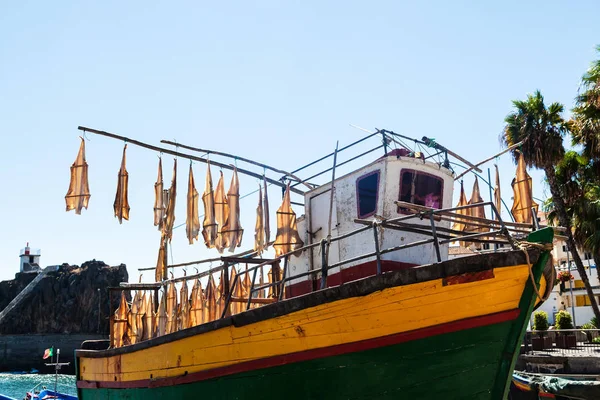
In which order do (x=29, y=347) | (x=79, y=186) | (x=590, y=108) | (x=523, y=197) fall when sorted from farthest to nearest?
(x=29, y=347) < (x=590, y=108) < (x=79, y=186) < (x=523, y=197)

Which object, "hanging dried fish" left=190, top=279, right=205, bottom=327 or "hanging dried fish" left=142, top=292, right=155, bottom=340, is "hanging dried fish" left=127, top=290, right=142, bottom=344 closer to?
"hanging dried fish" left=142, top=292, right=155, bottom=340

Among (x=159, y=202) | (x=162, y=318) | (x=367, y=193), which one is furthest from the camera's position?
(x=162, y=318)

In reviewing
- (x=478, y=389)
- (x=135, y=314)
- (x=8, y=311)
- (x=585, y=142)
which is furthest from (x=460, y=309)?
(x=8, y=311)

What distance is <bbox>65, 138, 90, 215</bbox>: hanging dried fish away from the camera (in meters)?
13.1

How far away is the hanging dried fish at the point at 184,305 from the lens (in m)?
14.0

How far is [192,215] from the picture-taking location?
44.3ft

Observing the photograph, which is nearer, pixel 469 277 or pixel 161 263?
pixel 469 277

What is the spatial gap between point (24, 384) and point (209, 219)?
6156 centimetres

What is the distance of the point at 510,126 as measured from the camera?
28891 millimetres

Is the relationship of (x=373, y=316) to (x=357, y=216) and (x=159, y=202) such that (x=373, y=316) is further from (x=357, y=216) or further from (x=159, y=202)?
(x=159, y=202)

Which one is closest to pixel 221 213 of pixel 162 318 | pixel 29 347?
pixel 162 318

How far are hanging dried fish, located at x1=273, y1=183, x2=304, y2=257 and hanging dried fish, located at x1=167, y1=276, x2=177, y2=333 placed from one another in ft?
13.7

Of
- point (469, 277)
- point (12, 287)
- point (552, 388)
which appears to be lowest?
point (552, 388)

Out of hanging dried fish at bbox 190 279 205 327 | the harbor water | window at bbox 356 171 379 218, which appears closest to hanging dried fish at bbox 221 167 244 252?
hanging dried fish at bbox 190 279 205 327
